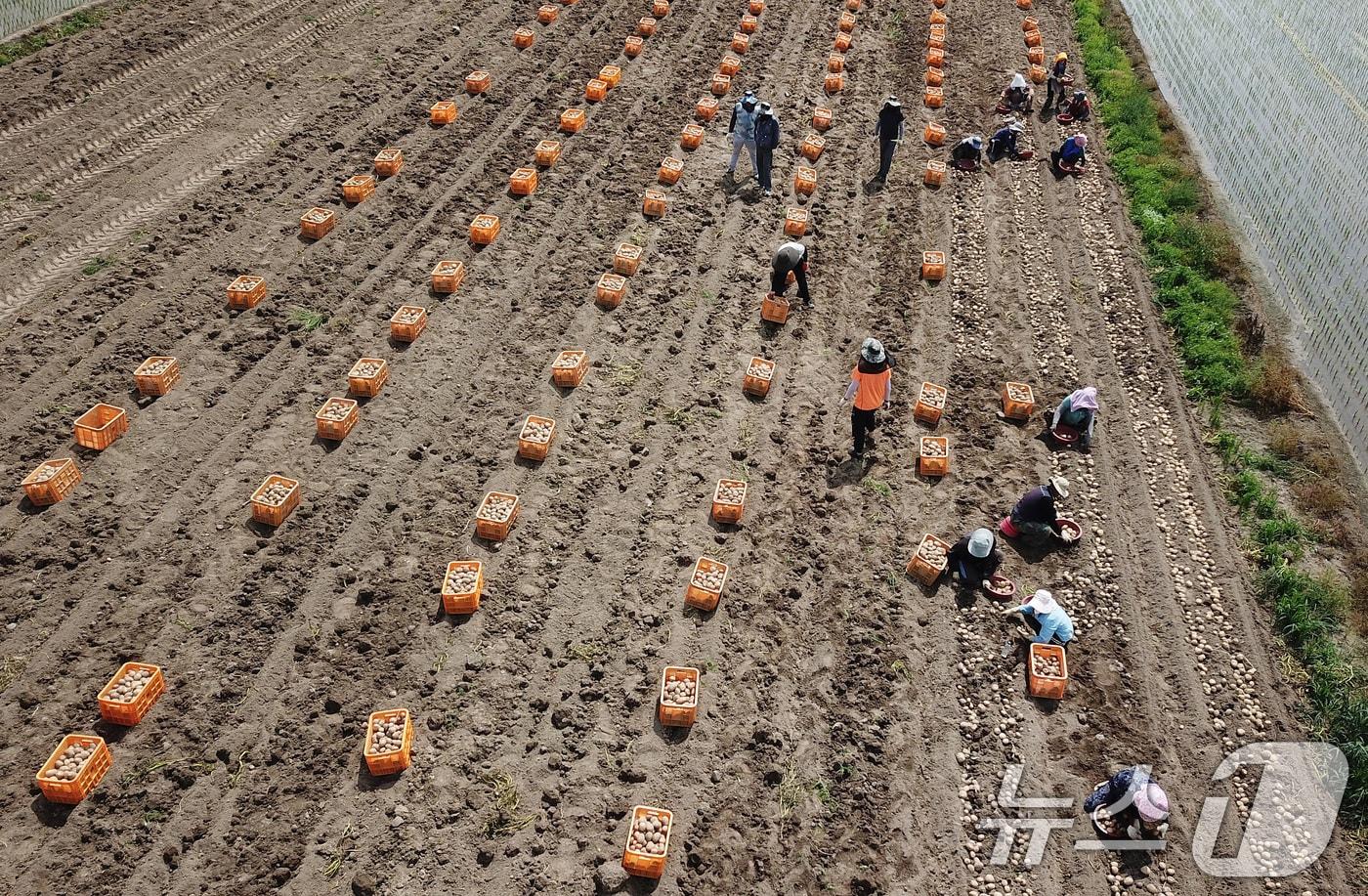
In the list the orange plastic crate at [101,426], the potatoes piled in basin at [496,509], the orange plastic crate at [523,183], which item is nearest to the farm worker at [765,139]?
the orange plastic crate at [523,183]

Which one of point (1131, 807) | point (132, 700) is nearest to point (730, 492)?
point (1131, 807)

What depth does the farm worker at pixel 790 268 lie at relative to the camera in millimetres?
13859

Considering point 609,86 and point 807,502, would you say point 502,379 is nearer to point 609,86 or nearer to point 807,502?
point 807,502

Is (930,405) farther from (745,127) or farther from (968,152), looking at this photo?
(968,152)

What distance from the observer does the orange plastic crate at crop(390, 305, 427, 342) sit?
43.5 ft

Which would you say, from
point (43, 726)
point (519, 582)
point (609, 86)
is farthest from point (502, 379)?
point (609, 86)

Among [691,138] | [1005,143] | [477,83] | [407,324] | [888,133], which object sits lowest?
[407,324]

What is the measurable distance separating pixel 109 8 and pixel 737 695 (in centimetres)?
2154

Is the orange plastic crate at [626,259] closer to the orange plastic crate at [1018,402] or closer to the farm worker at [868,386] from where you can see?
the farm worker at [868,386]

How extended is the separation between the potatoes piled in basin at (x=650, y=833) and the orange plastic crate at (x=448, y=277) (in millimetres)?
9043

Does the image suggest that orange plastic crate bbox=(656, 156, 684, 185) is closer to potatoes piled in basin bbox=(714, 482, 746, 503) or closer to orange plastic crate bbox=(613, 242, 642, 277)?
orange plastic crate bbox=(613, 242, 642, 277)

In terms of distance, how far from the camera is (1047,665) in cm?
998

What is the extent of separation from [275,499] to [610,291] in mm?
5912

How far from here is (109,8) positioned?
2033 centimetres
